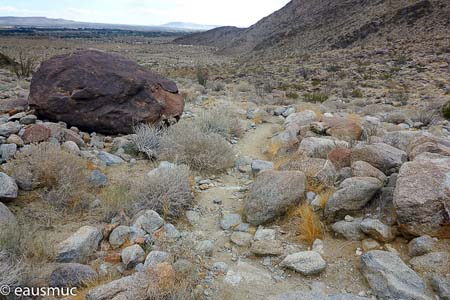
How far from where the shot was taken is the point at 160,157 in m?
5.32

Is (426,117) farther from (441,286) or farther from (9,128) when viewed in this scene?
(9,128)

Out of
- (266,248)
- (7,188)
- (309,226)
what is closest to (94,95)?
(7,188)

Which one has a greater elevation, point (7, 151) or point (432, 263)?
point (432, 263)

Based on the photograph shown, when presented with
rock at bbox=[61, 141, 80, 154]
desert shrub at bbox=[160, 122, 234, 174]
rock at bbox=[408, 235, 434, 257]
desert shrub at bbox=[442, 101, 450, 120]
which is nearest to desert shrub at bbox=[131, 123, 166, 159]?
desert shrub at bbox=[160, 122, 234, 174]

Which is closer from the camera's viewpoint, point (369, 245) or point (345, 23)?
point (369, 245)

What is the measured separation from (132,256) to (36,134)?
3.06 m

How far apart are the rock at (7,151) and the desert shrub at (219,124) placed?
122 inches

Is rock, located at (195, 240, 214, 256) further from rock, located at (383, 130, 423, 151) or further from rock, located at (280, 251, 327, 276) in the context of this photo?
rock, located at (383, 130, 423, 151)

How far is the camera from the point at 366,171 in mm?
3852

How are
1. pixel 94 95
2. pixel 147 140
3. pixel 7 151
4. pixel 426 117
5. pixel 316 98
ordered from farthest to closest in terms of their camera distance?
1. pixel 316 98
2. pixel 426 117
3. pixel 94 95
4. pixel 147 140
5. pixel 7 151

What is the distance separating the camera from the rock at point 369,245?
3.12 m

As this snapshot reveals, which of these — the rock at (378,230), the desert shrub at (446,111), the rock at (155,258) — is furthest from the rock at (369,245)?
the desert shrub at (446,111)

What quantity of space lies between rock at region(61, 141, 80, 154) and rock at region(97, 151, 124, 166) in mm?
320

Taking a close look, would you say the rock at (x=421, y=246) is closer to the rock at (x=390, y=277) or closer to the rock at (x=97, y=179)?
the rock at (x=390, y=277)
